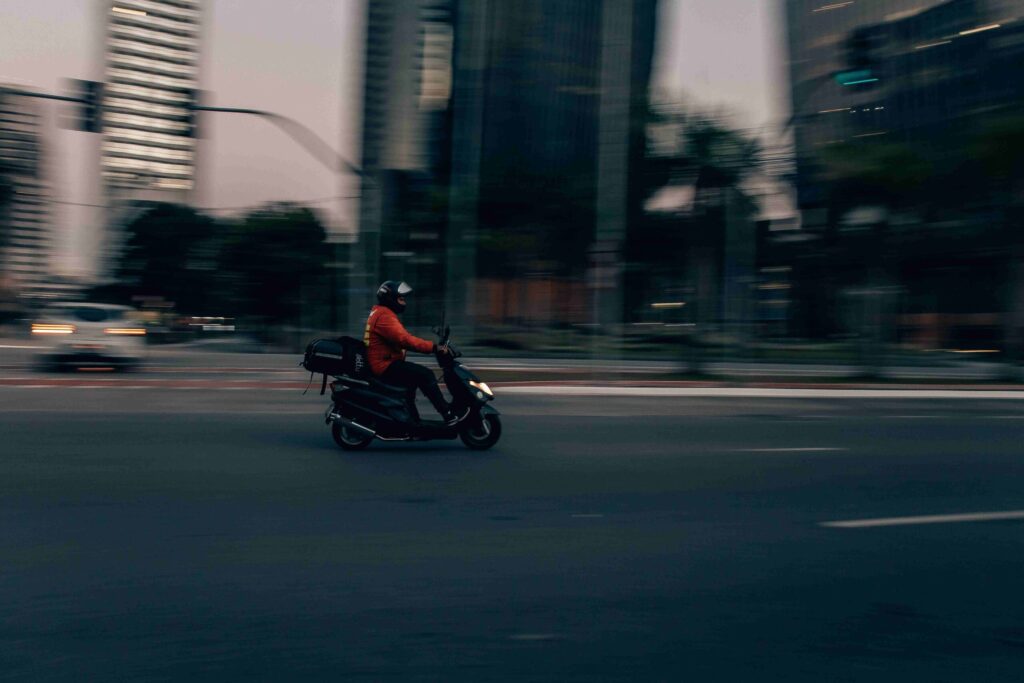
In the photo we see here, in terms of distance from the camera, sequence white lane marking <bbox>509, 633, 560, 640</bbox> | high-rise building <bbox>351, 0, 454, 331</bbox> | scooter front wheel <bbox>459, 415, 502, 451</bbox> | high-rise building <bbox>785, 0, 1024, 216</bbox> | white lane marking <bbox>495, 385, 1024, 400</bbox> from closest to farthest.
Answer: white lane marking <bbox>509, 633, 560, 640</bbox>, scooter front wheel <bbox>459, 415, 502, 451</bbox>, white lane marking <bbox>495, 385, 1024, 400</bbox>, high-rise building <bbox>351, 0, 454, 331</bbox>, high-rise building <bbox>785, 0, 1024, 216</bbox>

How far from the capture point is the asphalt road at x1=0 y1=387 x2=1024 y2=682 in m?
4.07

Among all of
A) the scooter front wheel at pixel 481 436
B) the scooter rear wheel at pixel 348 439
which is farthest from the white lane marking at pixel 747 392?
the scooter rear wheel at pixel 348 439

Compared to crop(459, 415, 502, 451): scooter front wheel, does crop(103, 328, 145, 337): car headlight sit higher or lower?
higher

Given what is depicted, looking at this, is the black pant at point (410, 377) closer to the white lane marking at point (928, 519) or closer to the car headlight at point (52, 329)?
the white lane marking at point (928, 519)

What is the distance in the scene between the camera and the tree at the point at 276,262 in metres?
61.0

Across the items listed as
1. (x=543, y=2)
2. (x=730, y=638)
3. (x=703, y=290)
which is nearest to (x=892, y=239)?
(x=703, y=290)

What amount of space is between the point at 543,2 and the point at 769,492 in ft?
168

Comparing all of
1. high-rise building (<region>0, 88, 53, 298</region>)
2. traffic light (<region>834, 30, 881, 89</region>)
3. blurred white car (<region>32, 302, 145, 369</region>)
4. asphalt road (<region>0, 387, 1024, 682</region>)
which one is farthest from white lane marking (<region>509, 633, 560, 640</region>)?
high-rise building (<region>0, 88, 53, 298</region>)

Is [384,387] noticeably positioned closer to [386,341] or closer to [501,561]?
[386,341]

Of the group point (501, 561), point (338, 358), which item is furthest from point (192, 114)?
point (501, 561)

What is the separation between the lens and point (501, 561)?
5617 millimetres

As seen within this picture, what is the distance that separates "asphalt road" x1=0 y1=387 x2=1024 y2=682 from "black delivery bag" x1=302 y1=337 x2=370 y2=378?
77 centimetres

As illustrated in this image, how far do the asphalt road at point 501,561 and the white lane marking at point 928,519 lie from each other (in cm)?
7

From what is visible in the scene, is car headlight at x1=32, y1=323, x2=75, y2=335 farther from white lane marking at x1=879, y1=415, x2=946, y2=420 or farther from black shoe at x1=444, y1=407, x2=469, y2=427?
white lane marking at x1=879, y1=415, x2=946, y2=420
